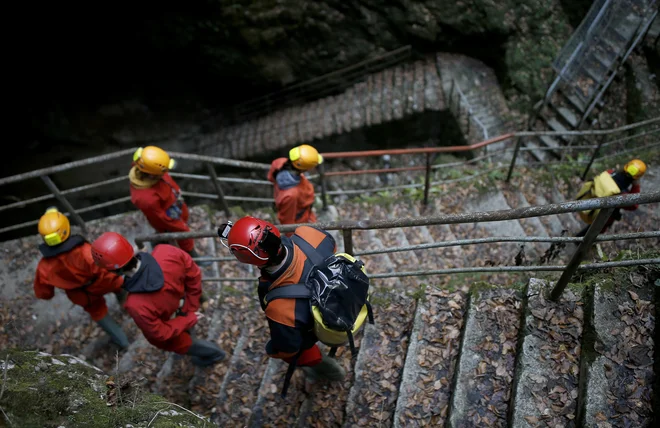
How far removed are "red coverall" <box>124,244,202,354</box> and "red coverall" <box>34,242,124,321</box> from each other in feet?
3.23

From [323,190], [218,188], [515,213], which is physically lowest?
[323,190]

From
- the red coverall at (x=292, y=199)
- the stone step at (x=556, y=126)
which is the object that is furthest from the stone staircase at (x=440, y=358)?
the stone step at (x=556, y=126)

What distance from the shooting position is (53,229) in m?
4.16

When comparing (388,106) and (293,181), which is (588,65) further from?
(293,181)

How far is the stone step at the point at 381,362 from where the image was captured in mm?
3605

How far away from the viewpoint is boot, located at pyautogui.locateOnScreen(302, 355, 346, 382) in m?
3.62

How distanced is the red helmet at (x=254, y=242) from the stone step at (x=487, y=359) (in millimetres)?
1940

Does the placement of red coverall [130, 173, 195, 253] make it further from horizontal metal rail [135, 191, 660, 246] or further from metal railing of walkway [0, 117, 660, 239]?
horizontal metal rail [135, 191, 660, 246]

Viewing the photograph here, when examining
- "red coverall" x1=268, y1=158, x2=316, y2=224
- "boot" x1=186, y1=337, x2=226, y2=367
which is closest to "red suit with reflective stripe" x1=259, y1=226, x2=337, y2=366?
"boot" x1=186, y1=337, x2=226, y2=367

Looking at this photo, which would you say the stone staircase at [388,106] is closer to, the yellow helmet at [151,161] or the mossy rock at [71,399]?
the yellow helmet at [151,161]

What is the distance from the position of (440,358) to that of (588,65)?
9170 millimetres

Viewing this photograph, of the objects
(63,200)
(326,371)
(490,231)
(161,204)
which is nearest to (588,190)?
(490,231)

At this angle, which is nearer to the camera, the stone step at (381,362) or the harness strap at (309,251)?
the harness strap at (309,251)

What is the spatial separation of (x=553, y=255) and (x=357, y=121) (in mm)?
7709
